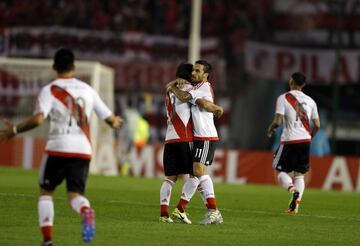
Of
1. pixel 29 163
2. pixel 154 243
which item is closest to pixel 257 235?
pixel 154 243

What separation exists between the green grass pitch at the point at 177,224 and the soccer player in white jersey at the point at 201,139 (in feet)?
1.13

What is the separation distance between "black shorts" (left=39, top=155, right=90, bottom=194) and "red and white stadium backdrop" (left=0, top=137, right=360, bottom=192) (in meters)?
17.4

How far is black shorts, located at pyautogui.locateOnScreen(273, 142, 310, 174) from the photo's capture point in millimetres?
17156

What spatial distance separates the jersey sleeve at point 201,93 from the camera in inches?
547

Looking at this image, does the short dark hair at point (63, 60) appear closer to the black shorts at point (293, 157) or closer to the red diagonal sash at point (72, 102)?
the red diagonal sash at point (72, 102)

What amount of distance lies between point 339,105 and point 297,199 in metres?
21.9

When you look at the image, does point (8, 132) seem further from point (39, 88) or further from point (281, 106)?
point (39, 88)

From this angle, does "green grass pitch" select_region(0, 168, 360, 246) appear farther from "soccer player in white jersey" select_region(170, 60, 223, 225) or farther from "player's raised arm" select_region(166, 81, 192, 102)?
"player's raised arm" select_region(166, 81, 192, 102)

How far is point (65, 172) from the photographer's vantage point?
1091 cm

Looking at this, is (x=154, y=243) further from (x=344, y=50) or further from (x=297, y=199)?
(x=344, y=50)

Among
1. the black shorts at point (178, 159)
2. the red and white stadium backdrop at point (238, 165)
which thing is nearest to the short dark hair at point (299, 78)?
the black shorts at point (178, 159)

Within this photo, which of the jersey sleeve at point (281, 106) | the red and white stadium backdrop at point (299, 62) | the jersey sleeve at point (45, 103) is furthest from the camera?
the red and white stadium backdrop at point (299, 62)

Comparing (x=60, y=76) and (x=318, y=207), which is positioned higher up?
(x=60, y=76)

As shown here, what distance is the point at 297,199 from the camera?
16469mm
